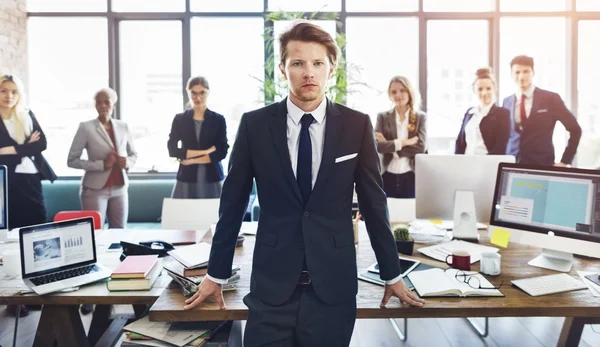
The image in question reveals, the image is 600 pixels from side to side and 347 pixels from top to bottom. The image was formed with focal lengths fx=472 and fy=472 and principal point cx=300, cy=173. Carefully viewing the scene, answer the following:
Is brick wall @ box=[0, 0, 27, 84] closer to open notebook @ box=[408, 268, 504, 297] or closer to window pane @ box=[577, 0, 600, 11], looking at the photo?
open notebook @ box=[408, 268, 504, 297]

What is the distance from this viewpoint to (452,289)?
1.70 meters

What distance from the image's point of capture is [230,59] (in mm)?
5738

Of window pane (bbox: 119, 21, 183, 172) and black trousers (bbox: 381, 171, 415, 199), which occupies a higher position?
window pane (bbox: 119, 21, 183, 172)

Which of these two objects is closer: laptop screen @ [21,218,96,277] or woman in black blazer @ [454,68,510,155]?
laptop screen @ [21,218,96,277]

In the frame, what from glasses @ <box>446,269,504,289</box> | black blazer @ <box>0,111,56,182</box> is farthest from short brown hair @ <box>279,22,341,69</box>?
black blazer @ <box>0,111,56,182</box>

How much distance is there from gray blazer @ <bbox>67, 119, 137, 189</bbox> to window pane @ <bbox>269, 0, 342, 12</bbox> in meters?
2.55

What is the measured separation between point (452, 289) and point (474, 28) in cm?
494

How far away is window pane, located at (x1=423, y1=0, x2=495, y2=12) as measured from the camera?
5715mm

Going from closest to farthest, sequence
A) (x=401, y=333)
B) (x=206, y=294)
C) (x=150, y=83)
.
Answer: (x=206, y=294), (x=401, y=333), (x=150, y=83)

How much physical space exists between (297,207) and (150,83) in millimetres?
4844

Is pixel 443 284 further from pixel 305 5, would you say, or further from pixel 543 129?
pixel 305 5

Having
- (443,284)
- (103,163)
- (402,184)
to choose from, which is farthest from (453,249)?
(103,163)

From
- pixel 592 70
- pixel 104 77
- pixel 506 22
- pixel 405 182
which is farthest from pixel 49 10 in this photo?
pixel 592 70

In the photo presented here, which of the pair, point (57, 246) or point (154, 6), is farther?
point (154, 6)
